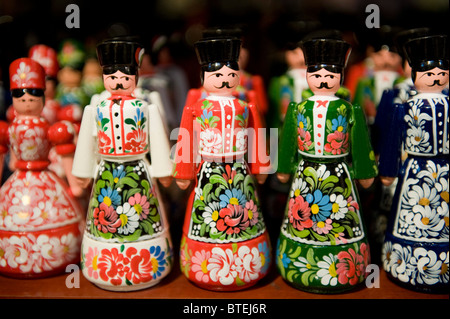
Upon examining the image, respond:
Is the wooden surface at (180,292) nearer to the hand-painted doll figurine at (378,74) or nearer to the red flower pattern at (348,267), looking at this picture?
the red flower pattern at (348,267)

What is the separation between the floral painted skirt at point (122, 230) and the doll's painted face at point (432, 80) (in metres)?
0.81

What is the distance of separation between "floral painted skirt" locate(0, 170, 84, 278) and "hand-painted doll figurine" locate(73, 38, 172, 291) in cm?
11

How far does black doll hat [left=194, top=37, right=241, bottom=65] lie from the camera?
1.27 m

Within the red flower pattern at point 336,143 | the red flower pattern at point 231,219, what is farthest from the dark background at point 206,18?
the red flower pattern at point 231,219

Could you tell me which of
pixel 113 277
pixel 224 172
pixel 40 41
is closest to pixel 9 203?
pixel 113 277

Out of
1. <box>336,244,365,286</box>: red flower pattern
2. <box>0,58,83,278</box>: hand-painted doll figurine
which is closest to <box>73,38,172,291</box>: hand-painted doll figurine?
<box>0,58,83,278</box>: hand-painted doll figurine

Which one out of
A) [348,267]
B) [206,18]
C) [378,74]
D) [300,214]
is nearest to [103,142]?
[300,214]

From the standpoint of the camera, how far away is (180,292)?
1370 mm

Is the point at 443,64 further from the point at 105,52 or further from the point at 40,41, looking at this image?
the point at 40,41

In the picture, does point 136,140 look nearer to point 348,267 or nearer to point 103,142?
point 103,142

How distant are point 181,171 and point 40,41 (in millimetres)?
1196

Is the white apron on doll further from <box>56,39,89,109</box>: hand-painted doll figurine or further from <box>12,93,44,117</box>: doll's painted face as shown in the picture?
<box>56,39,89,109</box>: hand-painted doll figurine

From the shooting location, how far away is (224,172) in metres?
1.33

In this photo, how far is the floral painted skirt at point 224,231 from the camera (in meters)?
1.32
